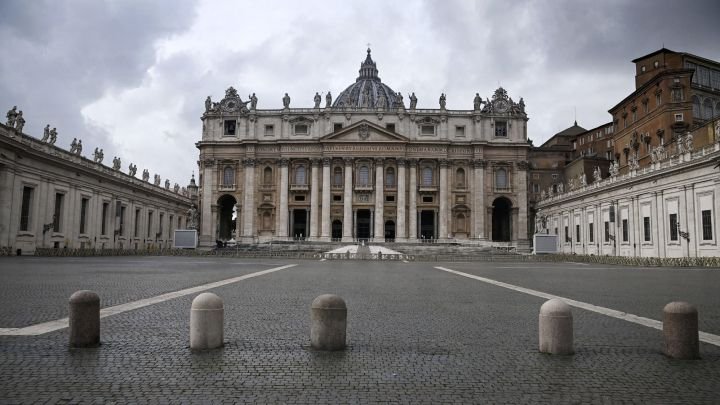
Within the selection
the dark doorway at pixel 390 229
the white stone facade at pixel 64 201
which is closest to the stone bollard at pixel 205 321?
the white stone facade at pixel 64 201

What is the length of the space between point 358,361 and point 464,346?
171cm

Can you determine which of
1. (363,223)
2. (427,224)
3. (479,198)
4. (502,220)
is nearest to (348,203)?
(363,223)

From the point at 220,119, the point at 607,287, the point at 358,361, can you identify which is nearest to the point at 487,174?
the point at 220,119

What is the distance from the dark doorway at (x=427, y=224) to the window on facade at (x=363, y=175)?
9.07m

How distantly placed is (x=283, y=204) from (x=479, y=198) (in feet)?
85.0

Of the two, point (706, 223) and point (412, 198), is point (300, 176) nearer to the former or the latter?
point (412, 198)

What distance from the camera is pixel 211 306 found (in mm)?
6977

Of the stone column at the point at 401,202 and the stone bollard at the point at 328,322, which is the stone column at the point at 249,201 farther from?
the stone bollard at the point at 328,322

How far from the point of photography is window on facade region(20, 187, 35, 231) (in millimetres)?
41594

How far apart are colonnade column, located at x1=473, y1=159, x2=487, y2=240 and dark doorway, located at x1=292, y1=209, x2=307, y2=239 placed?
23058 mm

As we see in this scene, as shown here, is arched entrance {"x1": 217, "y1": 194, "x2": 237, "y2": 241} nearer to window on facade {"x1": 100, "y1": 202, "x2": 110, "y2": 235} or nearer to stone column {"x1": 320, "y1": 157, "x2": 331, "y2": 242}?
stone column {"x1": 320, "y1": 157, "x2": 331, "y2": 242}

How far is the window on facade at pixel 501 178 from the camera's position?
77312 mm

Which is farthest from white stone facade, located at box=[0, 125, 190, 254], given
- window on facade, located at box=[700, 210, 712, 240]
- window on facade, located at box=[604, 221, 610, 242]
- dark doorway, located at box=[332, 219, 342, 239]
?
window on facade, located at box=[604, 221, 610, 242]

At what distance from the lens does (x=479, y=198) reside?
2960 inches
